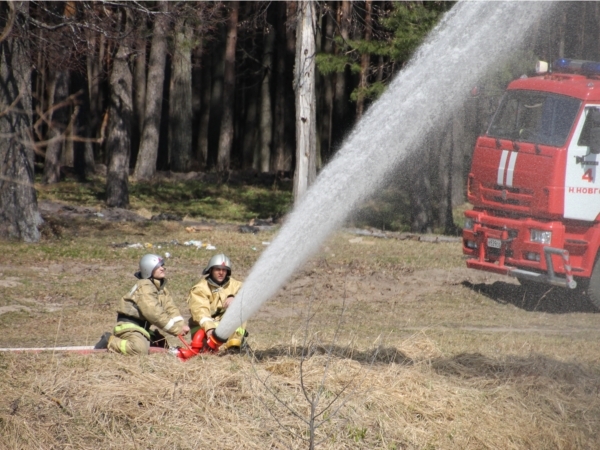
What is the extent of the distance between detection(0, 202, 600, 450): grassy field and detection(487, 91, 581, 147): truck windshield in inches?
95.5

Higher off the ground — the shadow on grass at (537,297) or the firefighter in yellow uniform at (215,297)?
the firefighter in yellow uniform at (215,297)

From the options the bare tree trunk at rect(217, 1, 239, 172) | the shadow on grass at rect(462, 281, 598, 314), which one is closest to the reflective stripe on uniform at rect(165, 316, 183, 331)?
the shadow on grass at rect(462, 281, 598, 314)

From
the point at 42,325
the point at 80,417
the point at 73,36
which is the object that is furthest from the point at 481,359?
the point at 73,36

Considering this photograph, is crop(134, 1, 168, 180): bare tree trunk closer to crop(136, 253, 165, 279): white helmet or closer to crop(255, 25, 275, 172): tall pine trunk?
crop(255, 25, 275, 172): tall pine trunk

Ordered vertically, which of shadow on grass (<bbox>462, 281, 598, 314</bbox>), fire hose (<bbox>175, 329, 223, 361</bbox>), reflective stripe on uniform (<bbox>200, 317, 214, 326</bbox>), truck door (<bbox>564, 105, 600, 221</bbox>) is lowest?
shadow on grass (<bbox>462, 281, 598, 314</bbox>)

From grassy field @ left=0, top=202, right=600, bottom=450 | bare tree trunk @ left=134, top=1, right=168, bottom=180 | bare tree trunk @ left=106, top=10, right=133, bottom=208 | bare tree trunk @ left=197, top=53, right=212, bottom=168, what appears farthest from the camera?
bare tree trunk @ left=197, top=53, right=212, bottom=168

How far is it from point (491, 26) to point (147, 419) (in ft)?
19.3

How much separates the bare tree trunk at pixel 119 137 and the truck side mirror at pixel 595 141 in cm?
1217

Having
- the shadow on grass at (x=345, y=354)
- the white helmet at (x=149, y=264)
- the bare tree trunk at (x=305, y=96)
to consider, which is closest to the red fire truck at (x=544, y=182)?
the shadow on grass at (x=345, y=354)

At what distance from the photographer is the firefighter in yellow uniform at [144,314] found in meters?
7.91

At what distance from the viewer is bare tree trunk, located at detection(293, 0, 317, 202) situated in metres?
18.1

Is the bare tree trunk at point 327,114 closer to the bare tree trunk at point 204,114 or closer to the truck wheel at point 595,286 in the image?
the bare tree trunk at point 204,114

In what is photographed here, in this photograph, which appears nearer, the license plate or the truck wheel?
the truck wheel

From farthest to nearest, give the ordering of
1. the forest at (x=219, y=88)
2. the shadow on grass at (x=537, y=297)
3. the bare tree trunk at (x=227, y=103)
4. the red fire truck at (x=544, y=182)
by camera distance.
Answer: the bare tree trunk at (x=227, y=103), the forest at (x=219, y=88), the shadow on grass at (x=537, y=297), the red fire truck at (x=544, y=182)
